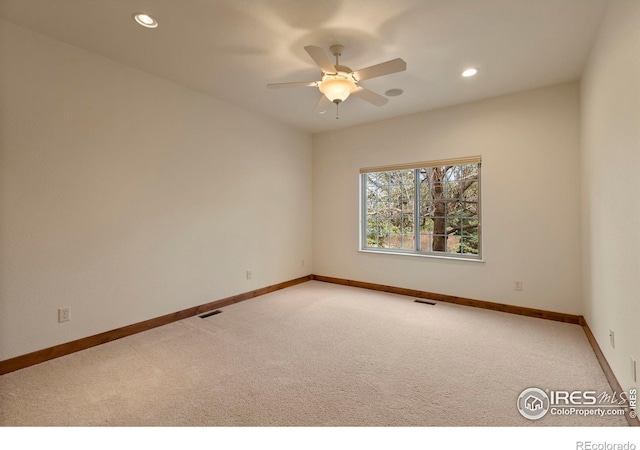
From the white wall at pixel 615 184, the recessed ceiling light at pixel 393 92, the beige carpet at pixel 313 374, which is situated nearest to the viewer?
the white wall at pixel 615 184

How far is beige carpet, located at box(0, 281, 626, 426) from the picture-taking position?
5.72 ft

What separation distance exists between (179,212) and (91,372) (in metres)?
1.70

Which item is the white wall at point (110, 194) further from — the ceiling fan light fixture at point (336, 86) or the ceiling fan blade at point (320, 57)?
the ceiling fan blade at point (320, 57)

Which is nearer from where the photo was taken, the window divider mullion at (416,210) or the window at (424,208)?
the window at (424,208)

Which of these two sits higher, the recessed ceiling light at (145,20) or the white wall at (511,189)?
the recessed ceiling light at (145,20)

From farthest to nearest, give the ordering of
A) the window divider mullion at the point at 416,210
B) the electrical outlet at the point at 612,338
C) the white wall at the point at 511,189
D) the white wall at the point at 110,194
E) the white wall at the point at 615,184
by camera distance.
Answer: the window divider mullion at the point at 416,210 → the white wall at the point at 511,189 → the white wall at the point at 110,194 → the electrical outlet at the point at 612,338 → the white wall at the point at 615,184

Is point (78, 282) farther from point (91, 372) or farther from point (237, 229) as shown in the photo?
point (237, 229)

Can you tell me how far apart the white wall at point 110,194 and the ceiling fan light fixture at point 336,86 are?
1.81m

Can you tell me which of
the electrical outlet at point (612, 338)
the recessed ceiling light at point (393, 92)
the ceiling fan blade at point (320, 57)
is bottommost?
the electrical outlet at point (612, 338)

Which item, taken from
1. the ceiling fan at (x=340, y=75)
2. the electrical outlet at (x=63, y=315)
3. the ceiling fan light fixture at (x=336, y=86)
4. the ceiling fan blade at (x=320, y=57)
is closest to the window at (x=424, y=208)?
the ceiling fan at (x=340, y=75)

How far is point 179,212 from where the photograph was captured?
133 inches

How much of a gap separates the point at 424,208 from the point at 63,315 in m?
4.29

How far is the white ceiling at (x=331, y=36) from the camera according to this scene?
2090 millimetres

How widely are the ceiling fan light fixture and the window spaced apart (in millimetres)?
2098
